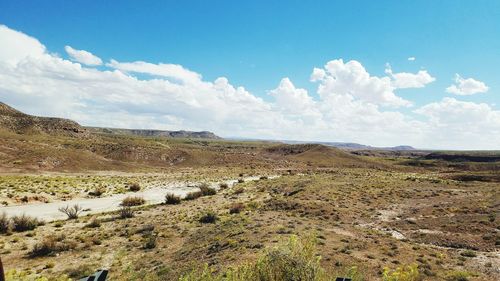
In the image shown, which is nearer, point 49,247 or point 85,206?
point 49,247

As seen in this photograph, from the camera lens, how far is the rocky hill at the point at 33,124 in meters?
107

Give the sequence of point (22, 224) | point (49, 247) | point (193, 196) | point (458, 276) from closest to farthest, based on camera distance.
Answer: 1. point (458, 276)
2. point (49, 247)
3. point (22, 224)
4. point (193, 196)

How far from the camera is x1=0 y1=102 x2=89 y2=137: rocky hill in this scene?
107125 millimetres

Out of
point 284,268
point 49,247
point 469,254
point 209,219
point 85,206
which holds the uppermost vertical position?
point 284,268

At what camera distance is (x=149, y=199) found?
42938mm

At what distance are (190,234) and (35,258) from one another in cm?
899

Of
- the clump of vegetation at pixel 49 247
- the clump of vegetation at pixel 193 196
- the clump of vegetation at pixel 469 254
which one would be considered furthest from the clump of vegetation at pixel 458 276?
the clump of vegetation at pixel 193 196

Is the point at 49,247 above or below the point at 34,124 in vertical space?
below

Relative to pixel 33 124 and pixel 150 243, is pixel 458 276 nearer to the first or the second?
pixel 150 243

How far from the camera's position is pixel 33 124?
4461 inches

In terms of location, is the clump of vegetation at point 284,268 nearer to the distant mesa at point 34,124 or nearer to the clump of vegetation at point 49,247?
the clump of vegetation at point 49,247

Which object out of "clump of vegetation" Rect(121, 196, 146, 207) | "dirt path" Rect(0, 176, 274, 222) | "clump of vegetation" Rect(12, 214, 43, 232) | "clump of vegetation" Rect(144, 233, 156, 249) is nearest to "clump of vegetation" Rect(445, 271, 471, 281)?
"clump of vegetation" Rect(144, 233, 156, 249)

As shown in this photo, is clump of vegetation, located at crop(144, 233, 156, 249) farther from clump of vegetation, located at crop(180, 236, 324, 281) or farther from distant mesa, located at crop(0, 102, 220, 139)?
distant mesa, located at crop(0, 102, 220, 139)

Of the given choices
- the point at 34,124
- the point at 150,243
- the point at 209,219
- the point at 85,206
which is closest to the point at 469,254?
the point at 209,219
